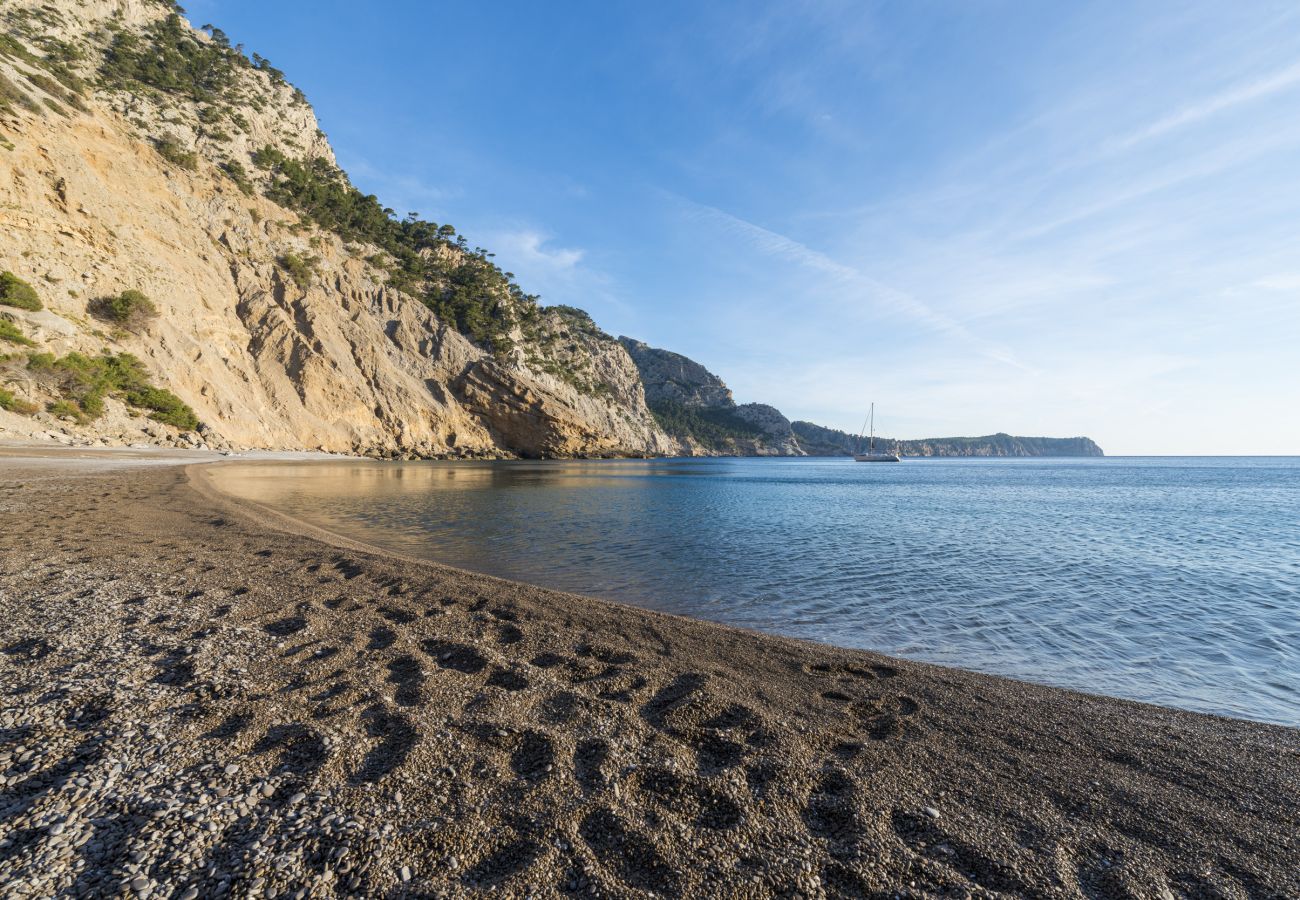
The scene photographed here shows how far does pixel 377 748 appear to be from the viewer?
162 inches

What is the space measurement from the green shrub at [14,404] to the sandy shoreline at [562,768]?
3647 cm

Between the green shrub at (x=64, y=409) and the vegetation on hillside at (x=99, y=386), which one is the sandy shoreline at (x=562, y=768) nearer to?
the green shrub at (x=64, y=409)

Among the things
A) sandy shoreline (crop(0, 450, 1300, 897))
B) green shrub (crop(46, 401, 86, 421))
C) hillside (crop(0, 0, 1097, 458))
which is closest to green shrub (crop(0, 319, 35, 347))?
hillside (crop(0, 0, 1097, 458))

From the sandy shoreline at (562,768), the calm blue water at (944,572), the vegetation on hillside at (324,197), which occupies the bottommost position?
the calm blue water at (944,572)

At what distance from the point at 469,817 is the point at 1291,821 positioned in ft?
19.8

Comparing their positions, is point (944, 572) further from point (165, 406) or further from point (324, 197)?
point (324, 197)

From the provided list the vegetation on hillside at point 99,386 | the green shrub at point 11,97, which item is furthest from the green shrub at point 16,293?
the green shrub at point 11,97

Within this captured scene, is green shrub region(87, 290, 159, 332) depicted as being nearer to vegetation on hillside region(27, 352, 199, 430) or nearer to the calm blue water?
vegetation on hillside region(27, 352, 199, 430)

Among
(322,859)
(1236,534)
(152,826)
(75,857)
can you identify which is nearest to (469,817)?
(322,859)

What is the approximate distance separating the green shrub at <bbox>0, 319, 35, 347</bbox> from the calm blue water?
55.2ft

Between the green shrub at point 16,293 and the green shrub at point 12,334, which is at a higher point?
the green shrub at point 16,293

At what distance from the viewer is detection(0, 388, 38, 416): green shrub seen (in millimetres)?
30516

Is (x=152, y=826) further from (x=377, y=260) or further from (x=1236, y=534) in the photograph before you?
(x=377, y=260)

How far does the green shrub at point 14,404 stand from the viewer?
3052 centimetres
